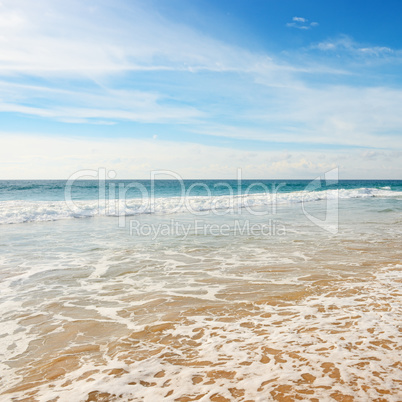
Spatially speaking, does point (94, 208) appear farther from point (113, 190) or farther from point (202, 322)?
point (113, 190)

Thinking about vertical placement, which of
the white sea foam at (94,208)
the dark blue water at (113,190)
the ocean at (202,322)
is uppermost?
the dark blue water at (113,190)

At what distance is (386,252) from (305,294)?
482 centimetres

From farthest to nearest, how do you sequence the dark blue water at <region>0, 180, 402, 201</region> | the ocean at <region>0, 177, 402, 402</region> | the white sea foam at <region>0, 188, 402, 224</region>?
1. the dark blue water at <region>0, 180, 402, 201</region>
2. the white sea foam at <region>0, 188, 402, 224</region>
3. the ocean at <region>0, 177, 402, 402</region>

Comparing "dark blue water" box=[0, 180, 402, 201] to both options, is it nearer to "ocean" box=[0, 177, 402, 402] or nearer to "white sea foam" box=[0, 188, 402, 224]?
"white sea foam" box=[0, 188, 402, 224]

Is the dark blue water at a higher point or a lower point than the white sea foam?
higher

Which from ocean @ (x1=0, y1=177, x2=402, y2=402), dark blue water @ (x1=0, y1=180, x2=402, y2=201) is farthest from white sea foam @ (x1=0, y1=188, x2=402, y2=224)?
dark blue water @ (x1=0, y1=180, x2=402, y2=201)

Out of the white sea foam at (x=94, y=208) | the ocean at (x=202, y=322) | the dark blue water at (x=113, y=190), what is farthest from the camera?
the dark blue water at (x=113, y=190)

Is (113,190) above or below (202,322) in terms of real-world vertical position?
above

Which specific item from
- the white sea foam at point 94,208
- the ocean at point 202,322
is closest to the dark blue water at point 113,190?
the white sea foam at point 94,208

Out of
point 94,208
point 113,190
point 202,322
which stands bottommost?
point 202,322

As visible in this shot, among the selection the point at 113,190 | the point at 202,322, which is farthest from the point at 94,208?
the point at 113,190

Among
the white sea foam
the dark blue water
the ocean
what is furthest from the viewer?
the dark blue water

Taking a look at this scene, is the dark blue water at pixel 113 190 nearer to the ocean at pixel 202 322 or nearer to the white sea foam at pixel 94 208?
the white sea foam at pixel 94 208

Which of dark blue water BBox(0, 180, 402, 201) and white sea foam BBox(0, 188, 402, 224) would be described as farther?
dark blue water BBox(0, 180, 402, 201)
